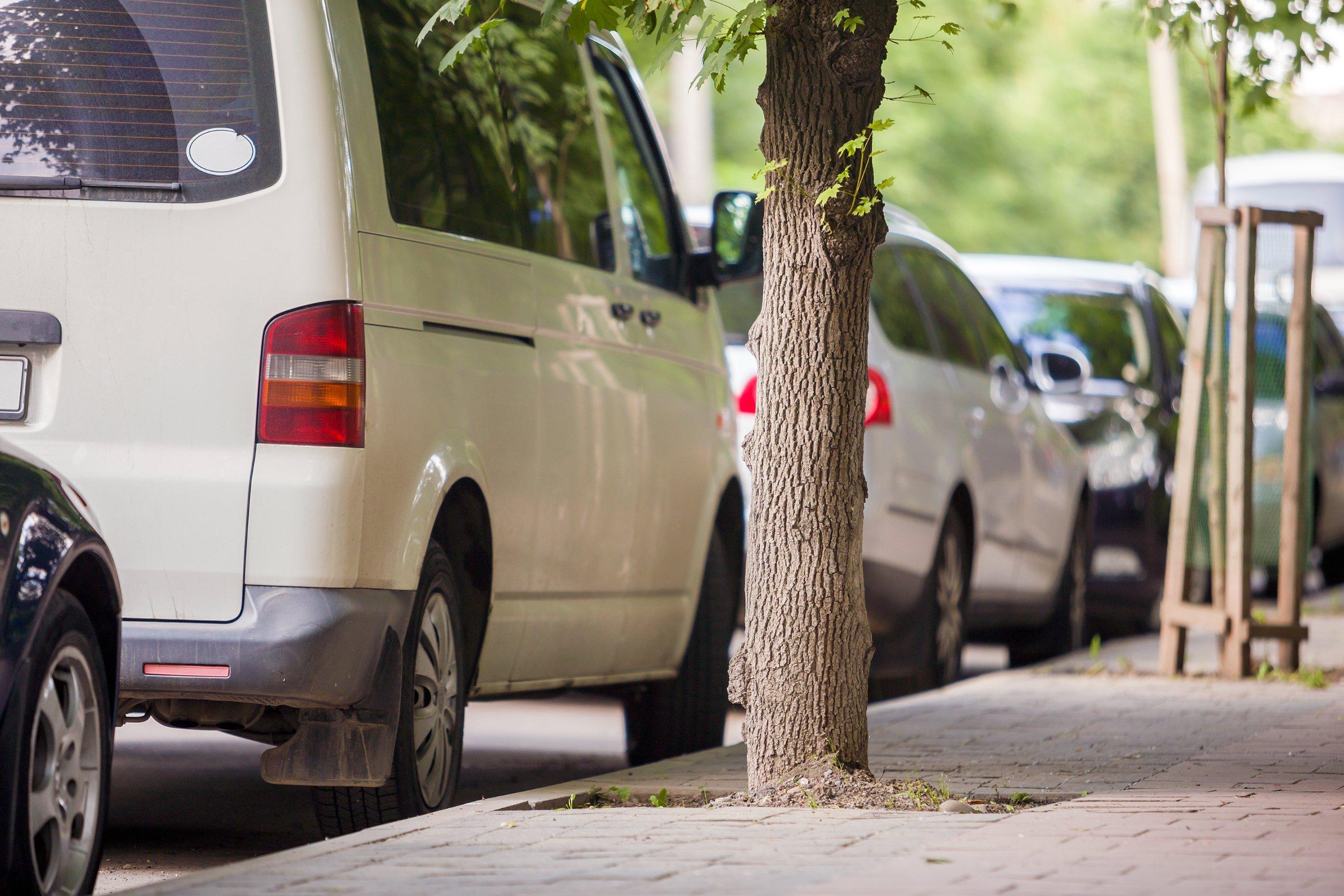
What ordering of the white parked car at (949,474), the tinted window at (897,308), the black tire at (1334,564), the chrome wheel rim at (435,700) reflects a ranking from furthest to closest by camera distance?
the black tire at (1334,564)
the tinted window at (897,308)
the white parked car at (949,474)
the chrome wheel rim at (435,700)

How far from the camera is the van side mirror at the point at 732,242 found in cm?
715

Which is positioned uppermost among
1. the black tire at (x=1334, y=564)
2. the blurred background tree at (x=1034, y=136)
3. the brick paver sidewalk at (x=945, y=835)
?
the blurred background tree at (x=1034, y=136)

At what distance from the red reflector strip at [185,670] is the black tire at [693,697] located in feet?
9.02

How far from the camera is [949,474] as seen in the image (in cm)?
923

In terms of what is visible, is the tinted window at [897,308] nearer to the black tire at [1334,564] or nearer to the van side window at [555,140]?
the van side window at [555,140]

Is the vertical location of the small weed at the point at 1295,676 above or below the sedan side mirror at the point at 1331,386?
below

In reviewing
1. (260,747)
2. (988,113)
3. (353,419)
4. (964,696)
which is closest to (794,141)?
(353,419)

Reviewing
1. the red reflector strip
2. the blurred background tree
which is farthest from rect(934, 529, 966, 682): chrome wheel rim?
the blurred background tree

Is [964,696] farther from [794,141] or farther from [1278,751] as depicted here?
[794,141]

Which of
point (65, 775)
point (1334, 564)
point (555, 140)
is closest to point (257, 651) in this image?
point (65, 775)

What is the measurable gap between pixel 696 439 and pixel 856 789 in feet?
6.56

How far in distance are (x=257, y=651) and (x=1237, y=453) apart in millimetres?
5253

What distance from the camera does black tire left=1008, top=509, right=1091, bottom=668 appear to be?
11352mm

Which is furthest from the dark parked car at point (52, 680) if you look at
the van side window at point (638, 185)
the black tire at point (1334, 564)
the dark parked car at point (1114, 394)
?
the black tire at point (1334, 564)
